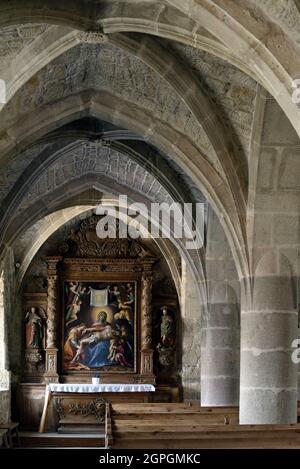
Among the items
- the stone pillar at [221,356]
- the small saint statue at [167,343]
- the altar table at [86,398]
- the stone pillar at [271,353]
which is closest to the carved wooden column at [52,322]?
the altar table at [86,398]

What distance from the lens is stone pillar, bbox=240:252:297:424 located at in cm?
964

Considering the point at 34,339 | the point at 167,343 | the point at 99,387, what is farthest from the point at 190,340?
the point at 34,339

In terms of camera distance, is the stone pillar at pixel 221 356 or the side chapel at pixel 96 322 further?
the side chapel at pixel 96 322

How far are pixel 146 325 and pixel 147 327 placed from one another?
1.8 inches

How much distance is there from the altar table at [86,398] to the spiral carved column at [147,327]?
610 mm

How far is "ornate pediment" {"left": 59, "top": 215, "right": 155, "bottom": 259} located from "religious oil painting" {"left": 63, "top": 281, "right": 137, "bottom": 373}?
0.60 m

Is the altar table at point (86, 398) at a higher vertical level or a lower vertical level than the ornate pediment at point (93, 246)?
lower

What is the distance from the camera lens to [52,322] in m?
18.2

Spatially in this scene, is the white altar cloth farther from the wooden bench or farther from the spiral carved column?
the wooden bench

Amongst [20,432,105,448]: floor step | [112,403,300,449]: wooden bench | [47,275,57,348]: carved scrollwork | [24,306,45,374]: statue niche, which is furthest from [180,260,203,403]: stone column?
[112,403,300,449]: wooden bench

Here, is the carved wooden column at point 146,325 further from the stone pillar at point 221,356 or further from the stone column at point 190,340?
the stone pillar at point 221,356

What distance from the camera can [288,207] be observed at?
32.0 feet

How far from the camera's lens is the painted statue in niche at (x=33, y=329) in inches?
722

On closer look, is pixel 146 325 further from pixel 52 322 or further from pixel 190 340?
pixel 52 322
